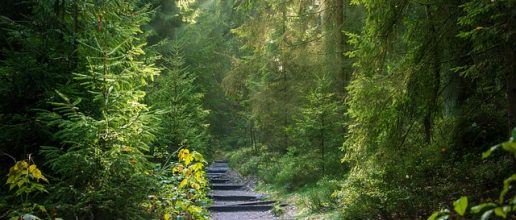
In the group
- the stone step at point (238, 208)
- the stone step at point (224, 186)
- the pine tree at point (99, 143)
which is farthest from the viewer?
the stone step at point (224, 186)

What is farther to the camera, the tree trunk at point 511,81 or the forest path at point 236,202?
the forest path at point 236,202

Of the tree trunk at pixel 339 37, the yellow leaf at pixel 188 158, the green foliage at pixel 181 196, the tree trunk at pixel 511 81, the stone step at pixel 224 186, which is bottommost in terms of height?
the stone step at pixel 224 186

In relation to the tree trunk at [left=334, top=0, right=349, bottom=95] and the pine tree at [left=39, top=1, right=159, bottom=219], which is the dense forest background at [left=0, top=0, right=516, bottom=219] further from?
the tree trunk at [left=334, top=0, right=349, bottom=95]

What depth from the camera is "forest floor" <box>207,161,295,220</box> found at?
39.0 ft

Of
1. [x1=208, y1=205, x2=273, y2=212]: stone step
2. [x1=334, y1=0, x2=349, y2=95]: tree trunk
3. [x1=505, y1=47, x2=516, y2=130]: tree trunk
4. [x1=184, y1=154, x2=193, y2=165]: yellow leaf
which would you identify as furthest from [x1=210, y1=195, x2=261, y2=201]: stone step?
[x1=505, y1=47, x2=516, y2=130]: tree trunk

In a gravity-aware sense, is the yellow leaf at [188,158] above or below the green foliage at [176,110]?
below

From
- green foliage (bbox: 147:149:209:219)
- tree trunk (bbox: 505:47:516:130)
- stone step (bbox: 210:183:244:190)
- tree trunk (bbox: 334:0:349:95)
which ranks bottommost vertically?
stone step (bbox: 210:183:244:190)

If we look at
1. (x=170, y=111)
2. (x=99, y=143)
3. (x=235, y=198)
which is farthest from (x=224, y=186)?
(x=99, y=143)

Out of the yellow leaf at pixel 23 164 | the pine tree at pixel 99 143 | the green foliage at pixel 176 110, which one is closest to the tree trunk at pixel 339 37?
the green foliage at pixel 176 110

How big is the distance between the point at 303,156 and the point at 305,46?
3912 millimetres

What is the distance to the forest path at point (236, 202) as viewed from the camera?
12.1 meters

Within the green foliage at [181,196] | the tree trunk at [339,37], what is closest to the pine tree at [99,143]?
the green foliage at [181,196]

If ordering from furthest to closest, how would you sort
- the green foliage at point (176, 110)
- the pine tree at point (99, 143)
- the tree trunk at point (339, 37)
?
the tree trunk at point (339, 37) → the green foliage at point (176, 110) → the pine tree at point (99, 143)

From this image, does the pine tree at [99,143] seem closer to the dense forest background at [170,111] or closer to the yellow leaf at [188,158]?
the dense forest background at [170,111]
